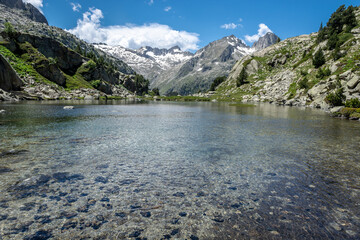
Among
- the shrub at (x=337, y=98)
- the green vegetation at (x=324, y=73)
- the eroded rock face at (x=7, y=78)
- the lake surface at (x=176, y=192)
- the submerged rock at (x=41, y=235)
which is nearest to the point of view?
the submerged rock at (x=41, y=235)

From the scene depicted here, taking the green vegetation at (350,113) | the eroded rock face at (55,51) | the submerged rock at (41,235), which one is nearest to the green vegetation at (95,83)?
the eroded rock face at (55,51)

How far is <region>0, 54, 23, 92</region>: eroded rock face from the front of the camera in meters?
93.8

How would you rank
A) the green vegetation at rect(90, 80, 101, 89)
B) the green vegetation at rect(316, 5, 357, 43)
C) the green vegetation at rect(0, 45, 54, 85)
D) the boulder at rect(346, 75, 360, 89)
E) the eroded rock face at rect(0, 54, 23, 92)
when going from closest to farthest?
the boulder at rect(346, 75, 360, 89) → the eroded rock face at rect(0, 54, 23, 92) → the green vegetation at rect(0, 45, 54, 85) → the green vegetation at rect(316, 5, 357, 43) → the green vegetation at rect(90, 80, 101, 89)

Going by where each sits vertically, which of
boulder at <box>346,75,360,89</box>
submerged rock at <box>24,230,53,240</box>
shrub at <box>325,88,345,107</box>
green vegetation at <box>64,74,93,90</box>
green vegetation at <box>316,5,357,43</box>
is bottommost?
submerged rock at <box>24,230,53,240</box>

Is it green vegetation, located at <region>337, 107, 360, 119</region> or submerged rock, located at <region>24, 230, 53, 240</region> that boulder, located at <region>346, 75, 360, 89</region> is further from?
submerged rock, located at <region>24, 230, 53, 240</region>

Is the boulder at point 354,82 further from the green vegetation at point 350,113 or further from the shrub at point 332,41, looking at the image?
the shrub at point 332,41

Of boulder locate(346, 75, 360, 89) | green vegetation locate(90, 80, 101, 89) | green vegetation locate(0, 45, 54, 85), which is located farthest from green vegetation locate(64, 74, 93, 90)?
boulder locate(346, 75, 360, 89)

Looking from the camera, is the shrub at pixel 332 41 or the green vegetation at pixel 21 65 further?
the green vegetation at pixel 21 65

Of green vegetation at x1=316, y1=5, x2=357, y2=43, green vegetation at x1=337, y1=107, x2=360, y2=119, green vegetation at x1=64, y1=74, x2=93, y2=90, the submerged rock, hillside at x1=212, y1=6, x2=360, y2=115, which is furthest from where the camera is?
green vegetation at x1=64, y1=74, x2=93, y2=90

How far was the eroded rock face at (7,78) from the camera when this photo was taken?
93812mm

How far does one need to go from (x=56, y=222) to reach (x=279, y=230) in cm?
840

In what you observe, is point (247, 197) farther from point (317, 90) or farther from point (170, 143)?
point (317, 90)

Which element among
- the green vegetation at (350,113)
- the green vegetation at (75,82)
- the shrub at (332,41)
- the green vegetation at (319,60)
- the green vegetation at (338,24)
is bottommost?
the green vegetation at (350,113)

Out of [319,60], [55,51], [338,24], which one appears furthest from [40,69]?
[338,24]
